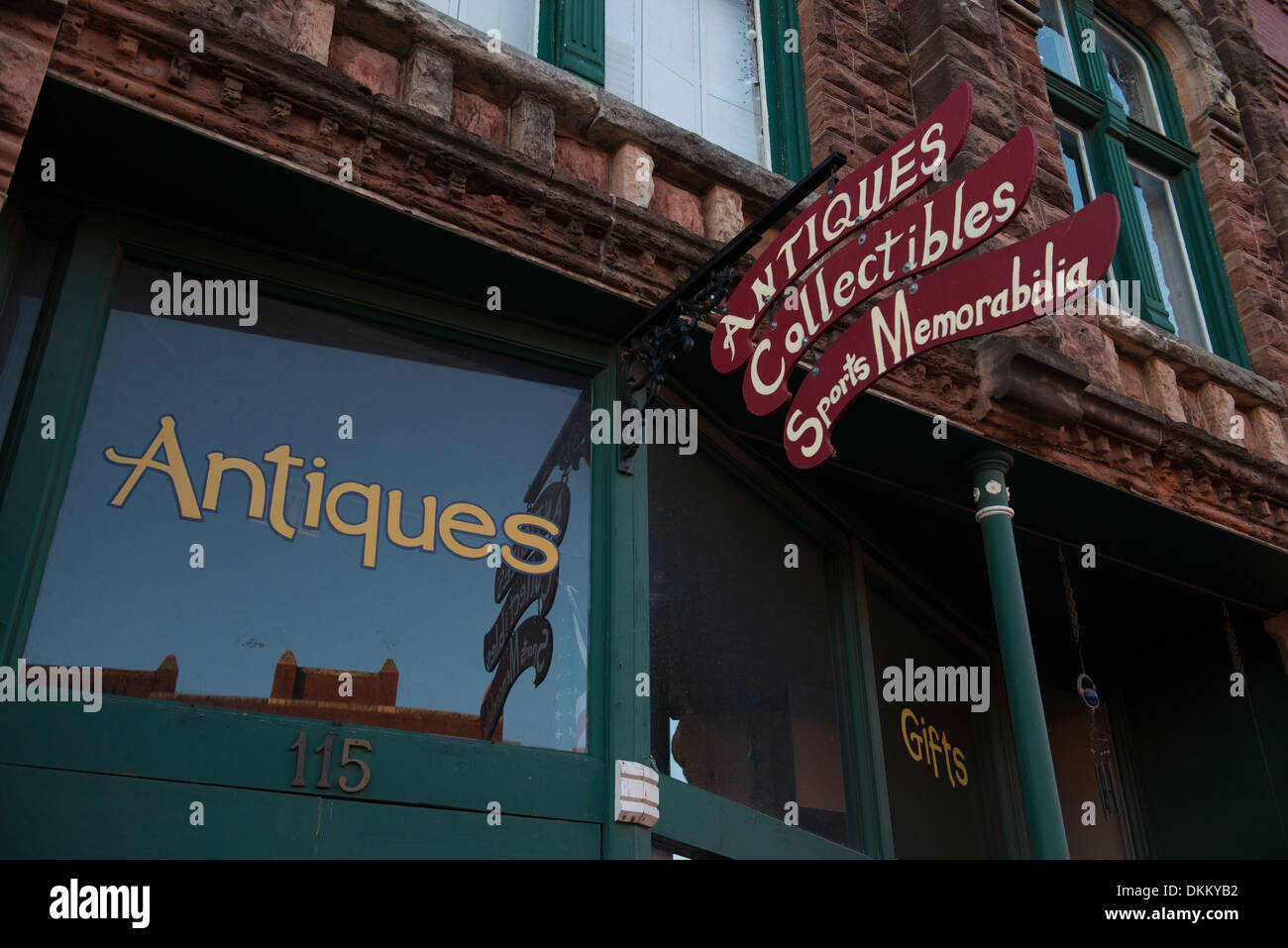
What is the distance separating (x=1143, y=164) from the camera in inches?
368

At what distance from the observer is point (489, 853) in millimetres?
4102

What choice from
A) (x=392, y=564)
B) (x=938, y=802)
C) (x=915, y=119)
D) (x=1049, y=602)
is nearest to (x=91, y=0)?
(x=392, y=564)

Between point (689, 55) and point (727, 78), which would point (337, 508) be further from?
point (727, 78)

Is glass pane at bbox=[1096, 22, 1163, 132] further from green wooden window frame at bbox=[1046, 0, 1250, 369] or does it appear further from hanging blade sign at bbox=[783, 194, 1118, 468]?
hanging blade sign at bbox=[783, 194, 1118, 468]

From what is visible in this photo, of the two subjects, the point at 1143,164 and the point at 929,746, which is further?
the point at 1143,164

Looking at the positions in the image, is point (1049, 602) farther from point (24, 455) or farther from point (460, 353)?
point (24, 455)

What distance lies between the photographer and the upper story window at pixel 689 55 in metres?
5.96

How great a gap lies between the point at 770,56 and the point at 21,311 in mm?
4531

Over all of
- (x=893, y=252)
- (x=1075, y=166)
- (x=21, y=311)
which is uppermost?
(x=1075, y=166)

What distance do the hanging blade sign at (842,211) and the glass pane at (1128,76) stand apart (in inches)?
237

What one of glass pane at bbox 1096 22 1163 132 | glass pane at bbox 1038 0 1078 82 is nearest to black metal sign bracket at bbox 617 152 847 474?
glass pane at bbox 1038 0 1078 82

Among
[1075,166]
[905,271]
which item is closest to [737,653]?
[905,271]
